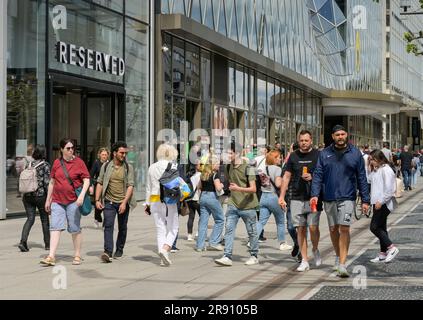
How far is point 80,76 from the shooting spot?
62.3ft

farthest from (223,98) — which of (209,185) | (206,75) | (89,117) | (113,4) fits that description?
(209,185)

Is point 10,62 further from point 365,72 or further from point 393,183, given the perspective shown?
point 365,72

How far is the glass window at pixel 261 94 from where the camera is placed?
1313 inches

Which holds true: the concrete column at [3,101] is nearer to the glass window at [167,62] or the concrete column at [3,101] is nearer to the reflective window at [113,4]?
the reflective window at [113,4]

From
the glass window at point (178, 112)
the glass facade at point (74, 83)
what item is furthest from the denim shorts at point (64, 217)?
the glass window at point (178, 112)

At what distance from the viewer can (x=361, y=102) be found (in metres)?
47.2

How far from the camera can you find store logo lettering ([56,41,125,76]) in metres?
18.2

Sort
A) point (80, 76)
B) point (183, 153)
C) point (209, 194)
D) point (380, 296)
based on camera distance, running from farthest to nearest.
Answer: point (183, 153), point (80, 76), point (209, 194), point (380, 296)

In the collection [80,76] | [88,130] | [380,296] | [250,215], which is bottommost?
[380,296]

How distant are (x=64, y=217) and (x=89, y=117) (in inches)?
454
